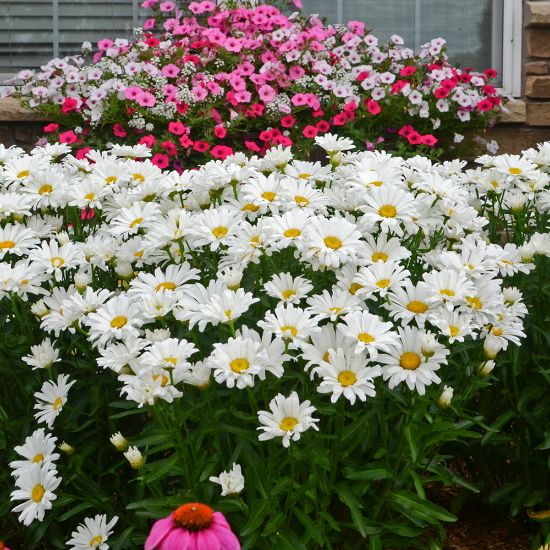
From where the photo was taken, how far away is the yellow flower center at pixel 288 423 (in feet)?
5.10

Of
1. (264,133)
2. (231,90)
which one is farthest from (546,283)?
(231,90)

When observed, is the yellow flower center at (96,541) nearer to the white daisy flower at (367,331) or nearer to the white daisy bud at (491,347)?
the white daisy flower at (367,331)

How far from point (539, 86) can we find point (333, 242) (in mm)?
3447

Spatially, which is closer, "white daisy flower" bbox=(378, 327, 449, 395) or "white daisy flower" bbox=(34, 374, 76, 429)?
"white daisy flower" bbox=(378, 327, 449, 395)

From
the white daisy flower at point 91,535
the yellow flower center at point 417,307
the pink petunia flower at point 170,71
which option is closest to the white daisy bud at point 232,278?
the yellow flower center at point 417,307

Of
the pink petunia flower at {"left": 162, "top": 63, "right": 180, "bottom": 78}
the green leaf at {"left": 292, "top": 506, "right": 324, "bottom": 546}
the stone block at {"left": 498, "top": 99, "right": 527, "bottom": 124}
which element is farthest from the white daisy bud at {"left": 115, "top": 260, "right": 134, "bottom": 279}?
the stone block at {"left": 498, "top": 99, "right": 527, "bottom": 124}

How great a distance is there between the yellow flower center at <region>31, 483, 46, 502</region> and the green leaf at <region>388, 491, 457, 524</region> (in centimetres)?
74

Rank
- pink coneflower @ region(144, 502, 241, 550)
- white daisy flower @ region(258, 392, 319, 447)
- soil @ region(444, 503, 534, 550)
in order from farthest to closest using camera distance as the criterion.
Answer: soil @ region(444, 503, 534, 550) < white daisy flower @ region(258, 392, 319, 447) < pink coneflower @ region(144, 502, 241, 550)

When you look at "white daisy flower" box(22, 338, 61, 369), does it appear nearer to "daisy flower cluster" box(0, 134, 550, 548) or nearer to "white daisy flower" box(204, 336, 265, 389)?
"daisy flower cluster" box(0, 134, 550, 548)

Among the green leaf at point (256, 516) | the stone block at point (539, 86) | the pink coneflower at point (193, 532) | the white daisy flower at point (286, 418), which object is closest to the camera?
the pink coneflower at point (193, 532)

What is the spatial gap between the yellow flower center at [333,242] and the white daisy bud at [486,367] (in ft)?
1.29

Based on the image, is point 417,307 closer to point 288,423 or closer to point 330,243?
point 330,243

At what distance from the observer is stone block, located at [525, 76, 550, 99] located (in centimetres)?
478

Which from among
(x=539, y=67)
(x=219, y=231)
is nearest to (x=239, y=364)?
(x=219, y=231)
